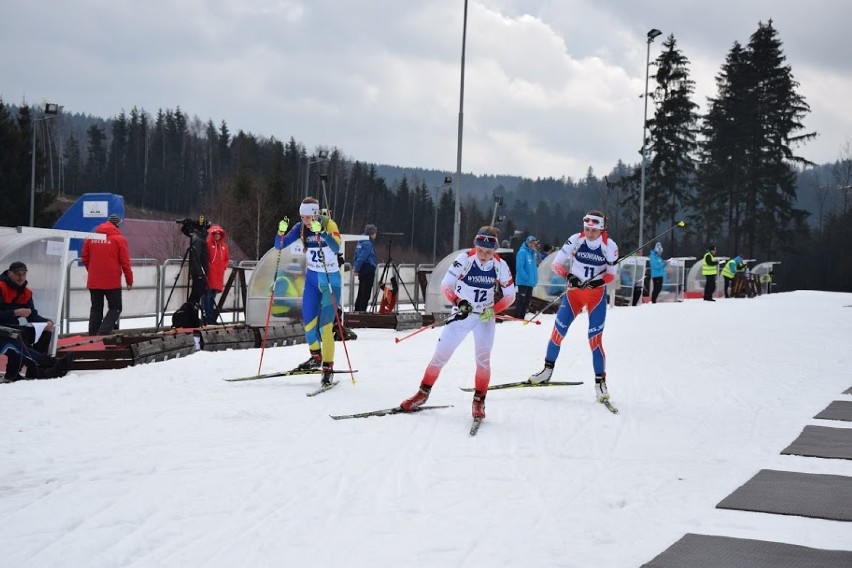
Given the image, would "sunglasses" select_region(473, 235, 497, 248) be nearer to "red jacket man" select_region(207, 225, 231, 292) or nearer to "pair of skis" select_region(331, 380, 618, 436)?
"pair of skis" select_region(331, 380, 618, 436)

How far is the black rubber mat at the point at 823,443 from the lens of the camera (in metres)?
7.13

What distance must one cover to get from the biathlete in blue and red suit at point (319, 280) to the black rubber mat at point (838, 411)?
222 inches

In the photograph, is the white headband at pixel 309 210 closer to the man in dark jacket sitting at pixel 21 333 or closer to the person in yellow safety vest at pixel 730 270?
the man in dark jacket sitting at pixel 21 333

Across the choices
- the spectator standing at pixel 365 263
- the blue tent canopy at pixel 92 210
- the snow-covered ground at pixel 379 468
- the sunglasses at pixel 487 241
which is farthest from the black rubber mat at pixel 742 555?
the blue tent canopy at pixel 92 210

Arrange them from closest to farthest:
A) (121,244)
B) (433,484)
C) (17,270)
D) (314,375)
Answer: (433,484), (17,270), (314,375), (121,244)

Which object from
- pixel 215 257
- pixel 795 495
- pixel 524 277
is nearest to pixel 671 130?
pixel 524 277

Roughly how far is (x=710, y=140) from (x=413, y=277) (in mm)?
41139

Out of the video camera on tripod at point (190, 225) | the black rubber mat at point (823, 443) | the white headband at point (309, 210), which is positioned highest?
the white headband at point (309, 210)

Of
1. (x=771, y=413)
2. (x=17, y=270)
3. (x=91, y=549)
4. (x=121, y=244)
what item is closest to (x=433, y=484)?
(x=91, y=549)

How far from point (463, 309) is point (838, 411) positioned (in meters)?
4.71

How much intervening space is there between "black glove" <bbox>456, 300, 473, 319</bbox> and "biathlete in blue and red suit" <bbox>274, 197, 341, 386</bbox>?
2.23 m

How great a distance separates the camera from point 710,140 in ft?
201

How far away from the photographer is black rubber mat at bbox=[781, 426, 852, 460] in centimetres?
713

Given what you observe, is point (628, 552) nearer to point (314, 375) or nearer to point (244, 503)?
point (244, 503)
